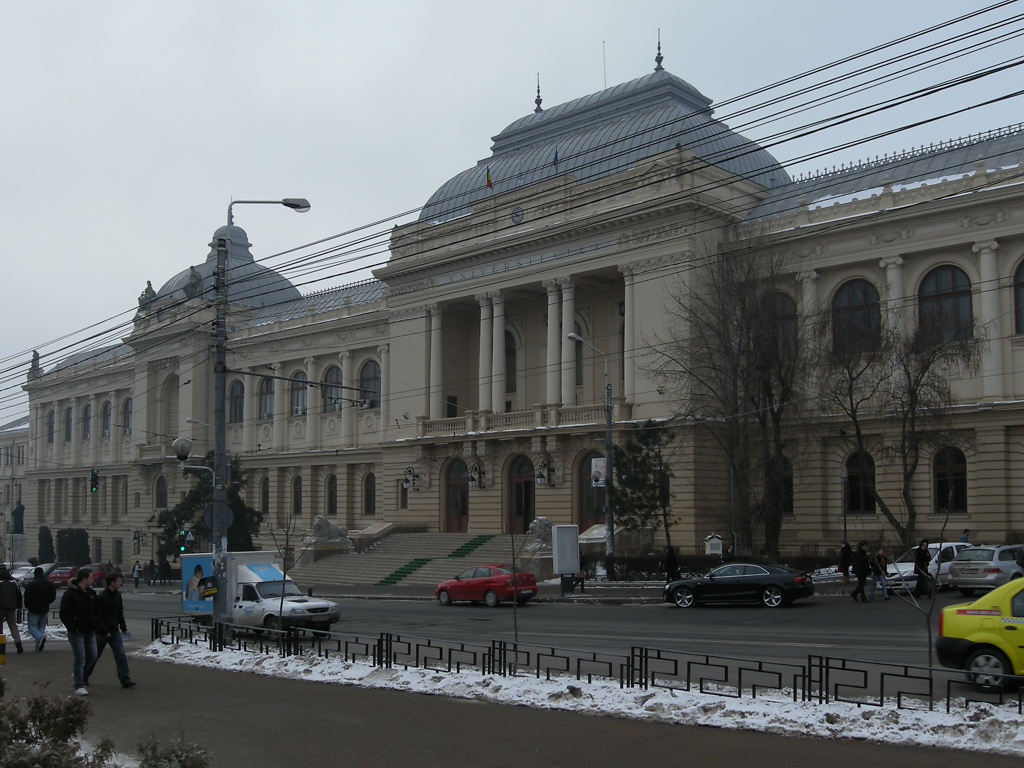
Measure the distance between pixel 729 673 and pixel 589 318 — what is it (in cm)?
3826

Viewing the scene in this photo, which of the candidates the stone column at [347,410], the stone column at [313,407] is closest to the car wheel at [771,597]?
the stone column at [347,410]

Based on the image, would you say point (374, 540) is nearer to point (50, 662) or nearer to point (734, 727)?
point (50, 662)

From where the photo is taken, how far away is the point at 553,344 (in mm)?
50281

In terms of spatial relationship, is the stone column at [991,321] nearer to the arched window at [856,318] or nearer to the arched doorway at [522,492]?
the arched window at [856,318]

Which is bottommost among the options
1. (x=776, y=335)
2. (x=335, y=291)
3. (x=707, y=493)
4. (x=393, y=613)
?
(x=393, y=613)

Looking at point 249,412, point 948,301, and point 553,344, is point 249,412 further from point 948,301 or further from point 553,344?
point 948,301

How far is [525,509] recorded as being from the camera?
167ft

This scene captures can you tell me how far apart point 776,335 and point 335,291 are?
43.1 meters

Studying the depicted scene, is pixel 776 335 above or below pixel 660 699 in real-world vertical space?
above

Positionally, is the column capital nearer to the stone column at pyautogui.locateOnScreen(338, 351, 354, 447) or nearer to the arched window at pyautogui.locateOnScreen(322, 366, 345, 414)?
the stone column at pyautogui.locateOnScreen(338, 351, 354, 447)

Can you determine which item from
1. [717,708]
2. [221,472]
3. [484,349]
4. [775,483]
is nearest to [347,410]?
[484,349]

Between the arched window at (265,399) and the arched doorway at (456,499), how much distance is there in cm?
2242

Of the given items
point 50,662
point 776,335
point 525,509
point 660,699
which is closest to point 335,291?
point 525,509

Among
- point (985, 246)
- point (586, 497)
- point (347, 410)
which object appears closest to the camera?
point (985, 246)
